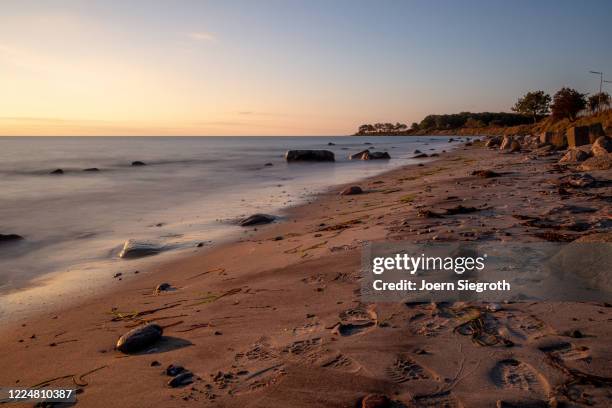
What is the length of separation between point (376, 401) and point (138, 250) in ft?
17.6

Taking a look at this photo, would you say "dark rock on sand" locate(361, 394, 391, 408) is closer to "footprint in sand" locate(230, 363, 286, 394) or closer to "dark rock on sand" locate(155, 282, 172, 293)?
"footprint in sand" locate(230, 363, 286, 394)

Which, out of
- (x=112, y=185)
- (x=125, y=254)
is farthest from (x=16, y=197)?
(x=125, y=254)

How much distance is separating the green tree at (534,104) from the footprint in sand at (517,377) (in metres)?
88.3

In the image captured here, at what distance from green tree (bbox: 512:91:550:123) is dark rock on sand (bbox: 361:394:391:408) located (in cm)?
8894

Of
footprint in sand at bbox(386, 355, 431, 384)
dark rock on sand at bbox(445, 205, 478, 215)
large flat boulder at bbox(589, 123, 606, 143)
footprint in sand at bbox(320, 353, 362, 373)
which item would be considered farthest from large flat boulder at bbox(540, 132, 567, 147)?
footprint in sand at bbox(320, 353, 362, 373)

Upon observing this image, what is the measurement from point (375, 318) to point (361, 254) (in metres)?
Answer: 1.66

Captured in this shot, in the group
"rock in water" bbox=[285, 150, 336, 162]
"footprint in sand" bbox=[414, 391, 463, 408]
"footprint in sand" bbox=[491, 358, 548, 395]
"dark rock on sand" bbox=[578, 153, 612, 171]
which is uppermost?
"rock in water" bbox=[285, 150, 336, 162]

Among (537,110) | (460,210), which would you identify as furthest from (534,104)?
(460,210)

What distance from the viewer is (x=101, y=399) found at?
2.62m

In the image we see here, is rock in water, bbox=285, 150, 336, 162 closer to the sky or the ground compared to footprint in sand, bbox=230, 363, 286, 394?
closer to the sky

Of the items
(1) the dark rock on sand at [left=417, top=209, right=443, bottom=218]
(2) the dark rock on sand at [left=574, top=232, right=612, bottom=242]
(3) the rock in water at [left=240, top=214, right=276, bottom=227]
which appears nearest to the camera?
(2) the dark rock on sand at [left=574, top=232, right=612, bottom=242]

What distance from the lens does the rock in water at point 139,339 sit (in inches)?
128

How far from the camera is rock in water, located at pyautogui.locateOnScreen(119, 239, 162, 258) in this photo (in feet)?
21.3

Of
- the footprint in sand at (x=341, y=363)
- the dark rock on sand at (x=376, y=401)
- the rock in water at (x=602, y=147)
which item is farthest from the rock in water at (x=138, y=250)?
the rock in water at (x=602, y=147)
